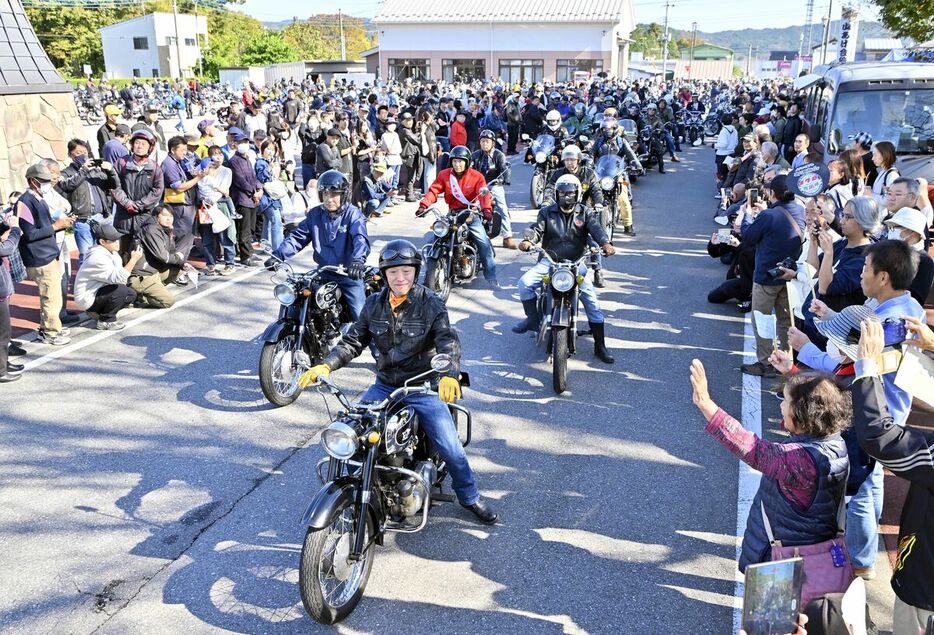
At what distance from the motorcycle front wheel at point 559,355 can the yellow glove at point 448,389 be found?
111 inches

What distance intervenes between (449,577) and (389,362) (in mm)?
1369

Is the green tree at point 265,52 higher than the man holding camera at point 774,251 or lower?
higher

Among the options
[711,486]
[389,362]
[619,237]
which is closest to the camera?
[389,362]

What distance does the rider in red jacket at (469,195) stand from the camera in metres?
10.5

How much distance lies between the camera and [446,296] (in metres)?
10.4

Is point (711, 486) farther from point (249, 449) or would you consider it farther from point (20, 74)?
point (20, 74)

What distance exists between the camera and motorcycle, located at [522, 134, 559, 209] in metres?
15.3

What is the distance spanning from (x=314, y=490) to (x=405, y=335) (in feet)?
4.84

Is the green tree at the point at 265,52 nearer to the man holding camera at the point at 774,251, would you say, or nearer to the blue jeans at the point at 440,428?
the man holding camera at the point at 774,251

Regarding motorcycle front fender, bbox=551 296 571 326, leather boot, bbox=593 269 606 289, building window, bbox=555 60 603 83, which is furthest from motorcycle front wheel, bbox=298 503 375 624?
building window, bbox=555 60 603 83

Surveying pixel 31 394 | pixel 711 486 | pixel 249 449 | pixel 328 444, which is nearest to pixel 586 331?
pixel 711 486

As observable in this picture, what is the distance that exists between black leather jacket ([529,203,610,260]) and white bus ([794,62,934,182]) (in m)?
5.40

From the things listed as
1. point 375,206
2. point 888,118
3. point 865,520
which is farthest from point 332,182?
point 888,118

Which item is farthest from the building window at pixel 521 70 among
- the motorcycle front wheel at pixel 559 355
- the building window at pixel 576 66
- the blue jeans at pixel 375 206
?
the motorcycle front wheel at pixel 559 355
